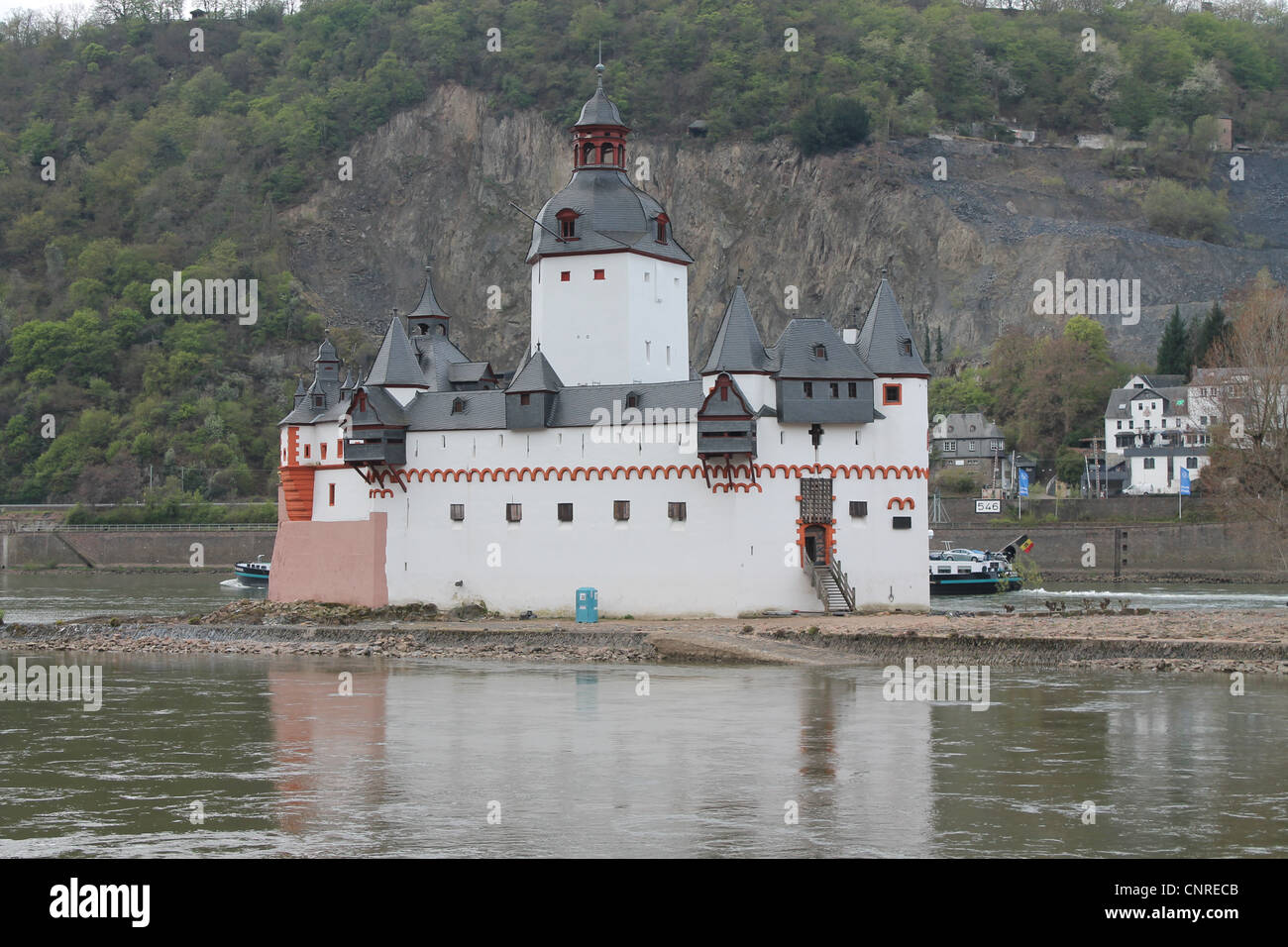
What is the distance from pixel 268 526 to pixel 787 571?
67.9 m

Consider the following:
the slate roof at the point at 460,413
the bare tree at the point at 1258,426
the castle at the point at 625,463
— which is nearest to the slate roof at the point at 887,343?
the castle at the point at 625,463

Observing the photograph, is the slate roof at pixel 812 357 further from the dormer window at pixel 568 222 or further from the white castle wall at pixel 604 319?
the dormer window at pixel 568 222

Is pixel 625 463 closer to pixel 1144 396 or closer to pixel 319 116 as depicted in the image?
pixel 1144 396

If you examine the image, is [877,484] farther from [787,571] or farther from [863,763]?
[863,763]

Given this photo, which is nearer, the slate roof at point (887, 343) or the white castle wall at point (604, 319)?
the slate roof at point (887, 343)

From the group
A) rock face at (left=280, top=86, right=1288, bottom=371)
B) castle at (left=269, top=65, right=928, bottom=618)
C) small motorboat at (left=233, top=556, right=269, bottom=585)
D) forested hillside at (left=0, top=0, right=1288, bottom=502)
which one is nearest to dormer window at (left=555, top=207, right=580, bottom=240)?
castle at (left=269, top=65, right=928, bottom=618)

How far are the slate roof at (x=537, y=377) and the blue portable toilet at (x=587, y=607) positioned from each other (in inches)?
273

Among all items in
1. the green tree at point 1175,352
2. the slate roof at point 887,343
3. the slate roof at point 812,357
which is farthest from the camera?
the green tree at point 1175,352

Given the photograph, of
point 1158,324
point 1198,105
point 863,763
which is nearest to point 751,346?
point 863,763

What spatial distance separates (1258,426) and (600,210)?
29.0 m

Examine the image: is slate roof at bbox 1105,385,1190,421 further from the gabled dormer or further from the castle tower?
the gabled dormer

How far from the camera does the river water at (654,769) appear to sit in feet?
74.3

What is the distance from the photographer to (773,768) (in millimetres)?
28109
